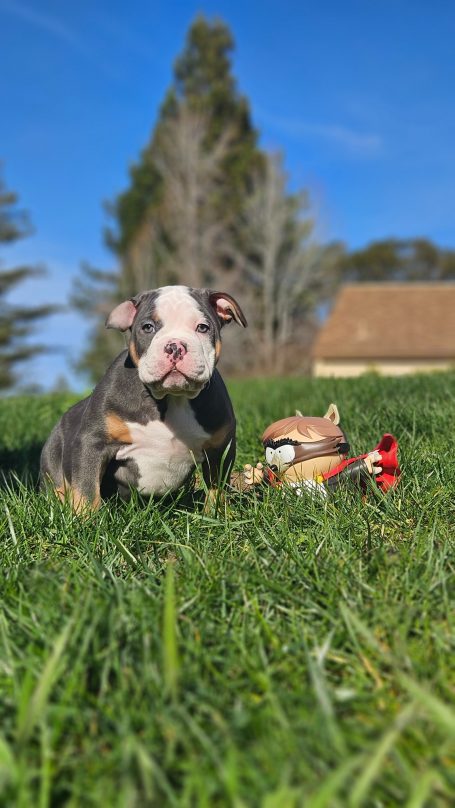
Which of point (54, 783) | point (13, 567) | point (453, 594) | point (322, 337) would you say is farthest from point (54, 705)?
point (322, 337)

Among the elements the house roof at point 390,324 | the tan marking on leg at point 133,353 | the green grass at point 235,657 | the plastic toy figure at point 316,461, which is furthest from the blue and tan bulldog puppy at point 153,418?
the house roof at point 390,324

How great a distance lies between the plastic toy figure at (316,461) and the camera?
3248 mm

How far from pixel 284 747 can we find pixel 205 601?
68 centimetres

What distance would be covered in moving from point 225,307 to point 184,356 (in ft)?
2.26

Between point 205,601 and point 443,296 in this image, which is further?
point 443,296

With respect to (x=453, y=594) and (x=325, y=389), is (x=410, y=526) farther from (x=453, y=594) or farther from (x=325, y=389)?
(x=325, y=389)

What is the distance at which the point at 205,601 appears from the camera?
2.13 metres

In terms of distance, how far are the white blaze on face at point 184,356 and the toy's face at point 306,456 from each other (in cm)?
55

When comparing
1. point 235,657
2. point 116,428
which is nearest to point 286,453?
point 116,428

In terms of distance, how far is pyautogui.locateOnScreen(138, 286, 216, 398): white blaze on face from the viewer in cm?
306

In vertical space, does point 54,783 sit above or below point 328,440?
below

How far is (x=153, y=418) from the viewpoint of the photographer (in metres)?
3.40

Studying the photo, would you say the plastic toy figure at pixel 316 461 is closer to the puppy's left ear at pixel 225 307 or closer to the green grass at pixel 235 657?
the green grass at pixel 235 657

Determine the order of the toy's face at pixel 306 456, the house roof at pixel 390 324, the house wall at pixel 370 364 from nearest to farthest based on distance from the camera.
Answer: the toy's face at pixel 306 456 → the house wall at pixel 370 364 → the house roof at pixel 390 324
